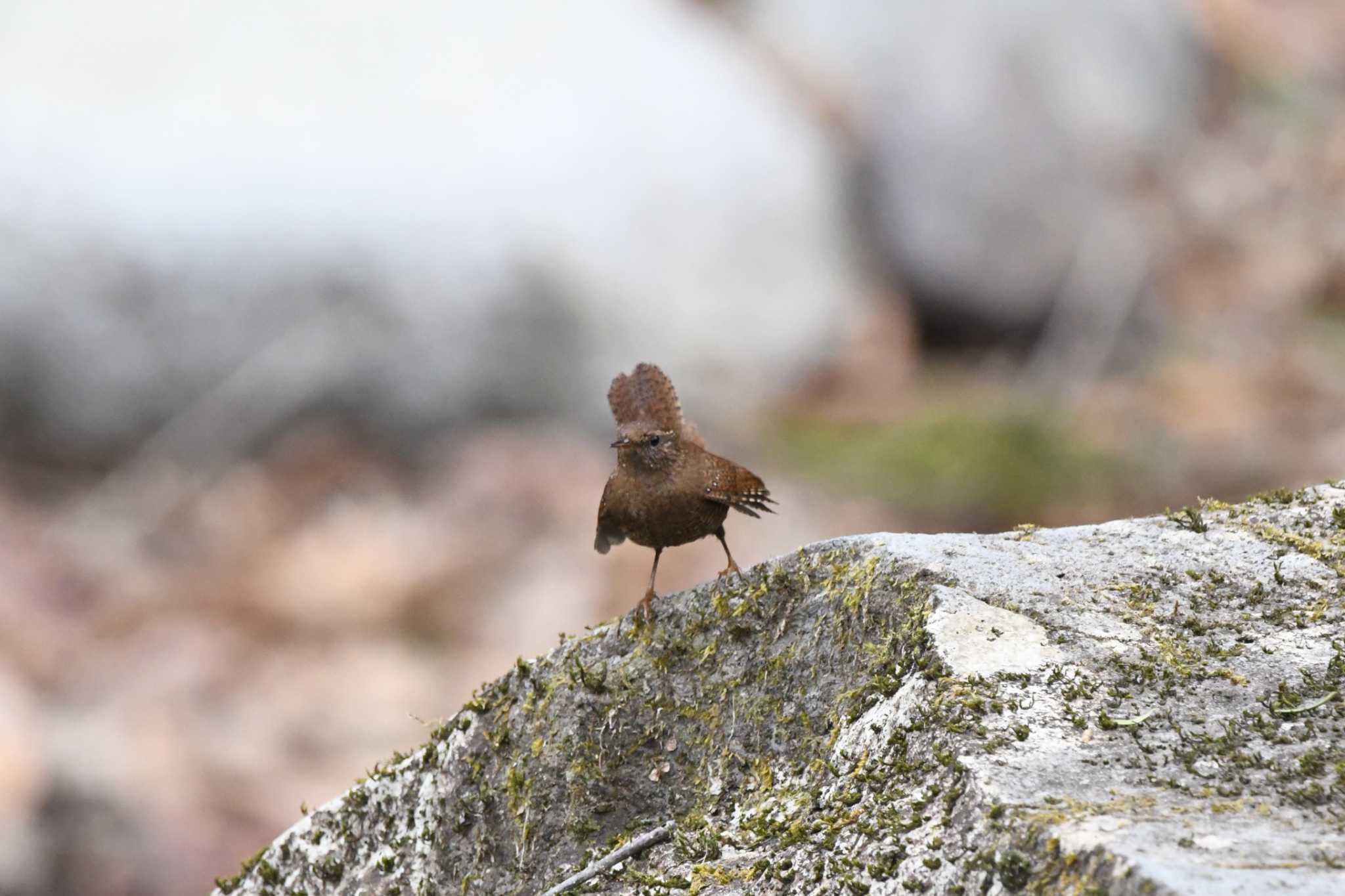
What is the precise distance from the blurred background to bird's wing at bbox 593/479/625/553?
9.45 feet

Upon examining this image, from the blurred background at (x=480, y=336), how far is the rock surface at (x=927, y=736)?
3.43m

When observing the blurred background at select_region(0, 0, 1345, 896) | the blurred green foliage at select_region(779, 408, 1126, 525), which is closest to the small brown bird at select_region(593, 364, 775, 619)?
the blurred background at select_region(0, 0, 1345, 896)

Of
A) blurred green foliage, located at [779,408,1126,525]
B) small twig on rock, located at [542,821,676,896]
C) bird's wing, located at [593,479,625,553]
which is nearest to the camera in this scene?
Answer: small twig on rock, located at [542,821,676,896]

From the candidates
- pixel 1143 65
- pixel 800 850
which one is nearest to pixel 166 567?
pixel 800 850

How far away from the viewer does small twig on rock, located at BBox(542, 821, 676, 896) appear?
95.3 inches

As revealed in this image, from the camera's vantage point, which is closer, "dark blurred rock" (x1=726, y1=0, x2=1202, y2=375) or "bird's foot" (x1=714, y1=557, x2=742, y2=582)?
"bird's foot" (x1=714, y1=557, x2=742, y2=582)

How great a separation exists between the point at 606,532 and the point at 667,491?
329mm

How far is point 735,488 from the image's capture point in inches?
137

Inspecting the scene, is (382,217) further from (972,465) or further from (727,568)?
(727,568)

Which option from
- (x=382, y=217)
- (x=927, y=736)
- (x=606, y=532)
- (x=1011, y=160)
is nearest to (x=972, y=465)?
(x=1011, y=160)

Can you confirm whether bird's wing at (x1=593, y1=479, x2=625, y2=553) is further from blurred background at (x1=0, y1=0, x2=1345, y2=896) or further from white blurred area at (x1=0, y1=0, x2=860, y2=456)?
white blurred area at (x1=0, y1=0, x2=860, y2=456)

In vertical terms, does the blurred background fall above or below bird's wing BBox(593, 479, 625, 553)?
above

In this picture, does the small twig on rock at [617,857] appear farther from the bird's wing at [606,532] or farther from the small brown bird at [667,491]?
the bird's wing at [606,532]

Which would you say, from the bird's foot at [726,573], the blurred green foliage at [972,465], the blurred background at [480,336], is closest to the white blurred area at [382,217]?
the blurred background at [480,336]
